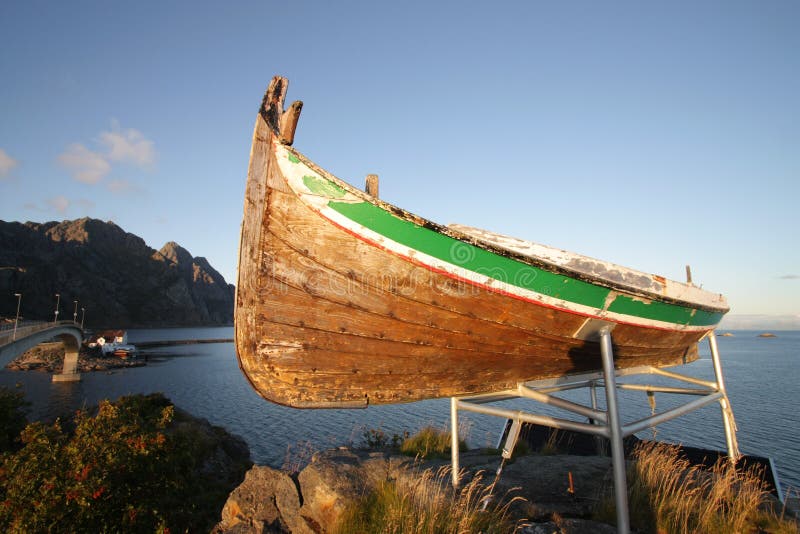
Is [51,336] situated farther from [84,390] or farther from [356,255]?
[356,255]

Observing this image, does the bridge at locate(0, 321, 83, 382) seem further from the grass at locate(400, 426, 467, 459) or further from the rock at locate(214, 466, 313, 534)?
the grass at locate(400, 426, 467, 459)

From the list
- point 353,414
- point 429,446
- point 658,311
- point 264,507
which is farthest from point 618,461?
point 353,414

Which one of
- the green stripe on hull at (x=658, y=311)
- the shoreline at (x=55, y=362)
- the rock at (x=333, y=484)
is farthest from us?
the shoreline at (x=55, y=362)

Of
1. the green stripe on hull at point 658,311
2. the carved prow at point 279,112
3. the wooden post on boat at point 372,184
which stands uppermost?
the carved prow at point 279,112

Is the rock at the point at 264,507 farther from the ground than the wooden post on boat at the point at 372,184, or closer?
closer

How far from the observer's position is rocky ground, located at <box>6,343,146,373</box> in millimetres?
53156

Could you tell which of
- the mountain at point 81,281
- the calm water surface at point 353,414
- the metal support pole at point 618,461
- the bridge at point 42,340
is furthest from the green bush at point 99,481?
the mountain at point 81,281

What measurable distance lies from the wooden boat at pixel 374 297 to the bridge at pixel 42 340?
117ft

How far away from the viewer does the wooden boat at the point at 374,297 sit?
11.9 feet

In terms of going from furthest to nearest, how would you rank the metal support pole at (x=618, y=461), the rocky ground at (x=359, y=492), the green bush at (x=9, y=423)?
the green bush at (x=9, y=423), the rocky ground at (x=359, y=492), the metal support pole at (x=618, y=461)

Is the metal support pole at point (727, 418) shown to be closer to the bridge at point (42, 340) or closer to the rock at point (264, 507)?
the rock at point (264, 507)

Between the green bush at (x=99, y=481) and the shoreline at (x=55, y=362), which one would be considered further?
the shoreline at (x=55, y=362)

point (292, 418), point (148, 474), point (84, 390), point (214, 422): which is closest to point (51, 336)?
point (84, 390)

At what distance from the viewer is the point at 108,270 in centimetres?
17800
